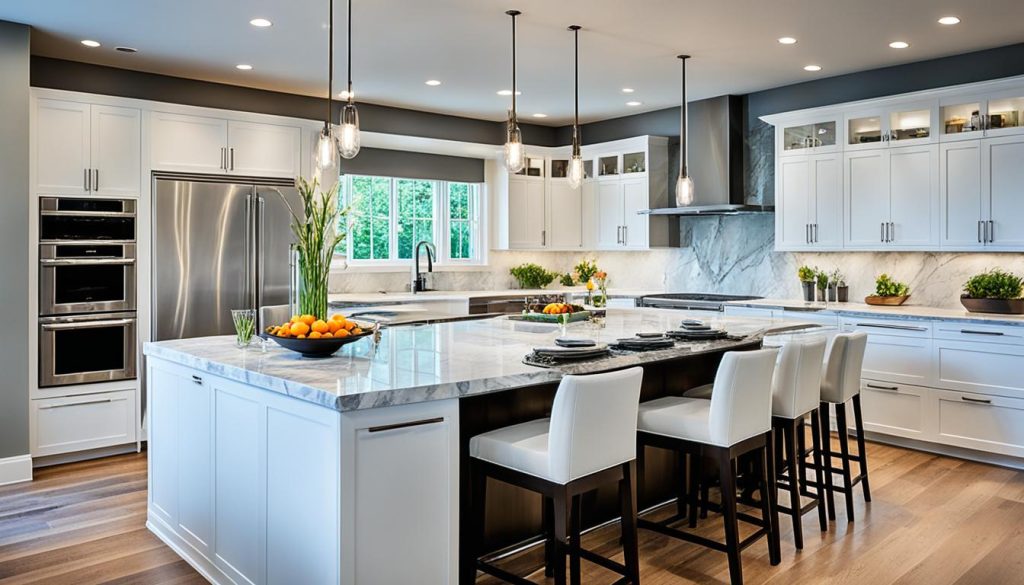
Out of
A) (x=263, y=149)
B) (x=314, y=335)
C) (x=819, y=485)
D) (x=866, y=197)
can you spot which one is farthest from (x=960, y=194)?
(x=263, y=149)

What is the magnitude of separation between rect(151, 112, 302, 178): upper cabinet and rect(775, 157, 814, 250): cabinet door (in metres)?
3.93

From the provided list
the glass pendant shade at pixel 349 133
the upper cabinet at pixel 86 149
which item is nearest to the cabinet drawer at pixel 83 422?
the upper cabinet at pixel 86 149

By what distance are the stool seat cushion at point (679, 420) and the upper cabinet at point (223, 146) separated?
3.86 metres

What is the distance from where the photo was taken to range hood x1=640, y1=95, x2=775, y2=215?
656 cm

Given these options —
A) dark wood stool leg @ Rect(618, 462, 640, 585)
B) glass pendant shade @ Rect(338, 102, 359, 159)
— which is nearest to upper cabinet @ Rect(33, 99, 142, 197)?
glass pendant shade @ Rect(338, 102, 359, 159)

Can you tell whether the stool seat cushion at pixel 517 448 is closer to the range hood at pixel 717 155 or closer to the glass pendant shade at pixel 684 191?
the glass pendant shade at pixel 684 191

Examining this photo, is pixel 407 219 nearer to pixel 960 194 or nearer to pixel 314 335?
pixel 314 335

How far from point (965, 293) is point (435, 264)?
4.61 meters

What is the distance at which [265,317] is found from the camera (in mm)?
3281

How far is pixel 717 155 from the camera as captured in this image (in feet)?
21.8

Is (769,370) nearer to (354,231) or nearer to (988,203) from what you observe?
(988,203)

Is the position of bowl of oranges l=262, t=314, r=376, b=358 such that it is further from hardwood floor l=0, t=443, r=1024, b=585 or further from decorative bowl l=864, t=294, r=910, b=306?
decorative bowl l=864, t=294, r=910, b=306

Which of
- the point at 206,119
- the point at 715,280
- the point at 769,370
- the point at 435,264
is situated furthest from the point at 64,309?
the point at 715,280

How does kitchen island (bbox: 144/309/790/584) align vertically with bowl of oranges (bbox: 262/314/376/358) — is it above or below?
below
